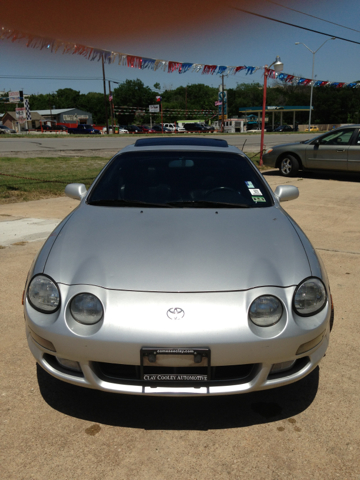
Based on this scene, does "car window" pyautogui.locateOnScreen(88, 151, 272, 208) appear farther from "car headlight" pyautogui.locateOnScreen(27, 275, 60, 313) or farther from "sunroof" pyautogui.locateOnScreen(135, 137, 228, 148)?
"car headlight" pyautogui.locateOnScreen(27, 275, 60, 313)

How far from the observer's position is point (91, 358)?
7.04 feet

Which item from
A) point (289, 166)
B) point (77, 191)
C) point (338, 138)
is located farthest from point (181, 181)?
point (289, 166)

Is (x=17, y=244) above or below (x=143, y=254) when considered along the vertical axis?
below

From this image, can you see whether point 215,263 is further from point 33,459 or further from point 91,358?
point 33,459

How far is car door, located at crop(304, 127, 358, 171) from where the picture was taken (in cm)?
1131

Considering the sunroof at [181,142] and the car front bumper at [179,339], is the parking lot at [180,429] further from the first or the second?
the sunroof at [181,142]

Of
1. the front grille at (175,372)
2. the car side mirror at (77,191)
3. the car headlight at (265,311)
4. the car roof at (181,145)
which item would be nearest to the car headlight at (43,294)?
the front grille at (175,372)

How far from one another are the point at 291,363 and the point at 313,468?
1.59ft

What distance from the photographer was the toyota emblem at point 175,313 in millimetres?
2139

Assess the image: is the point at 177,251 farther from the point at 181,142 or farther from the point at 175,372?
the point at 181,142

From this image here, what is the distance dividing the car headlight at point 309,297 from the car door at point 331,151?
9.78m

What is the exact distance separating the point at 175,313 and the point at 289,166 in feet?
35.8

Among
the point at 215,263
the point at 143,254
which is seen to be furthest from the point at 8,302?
the point at 215,263

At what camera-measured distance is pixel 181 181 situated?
3.54 m
